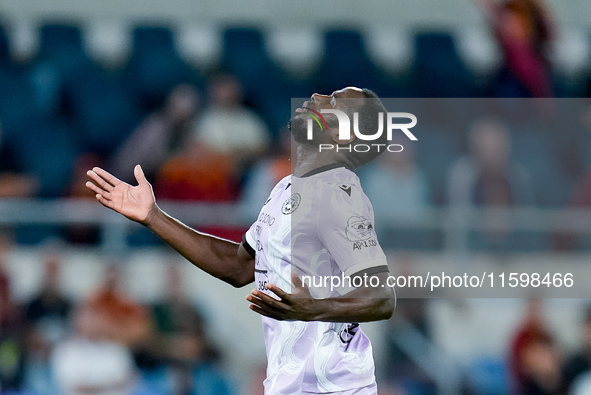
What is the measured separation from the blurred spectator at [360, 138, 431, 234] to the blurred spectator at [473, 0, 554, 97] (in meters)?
1.83

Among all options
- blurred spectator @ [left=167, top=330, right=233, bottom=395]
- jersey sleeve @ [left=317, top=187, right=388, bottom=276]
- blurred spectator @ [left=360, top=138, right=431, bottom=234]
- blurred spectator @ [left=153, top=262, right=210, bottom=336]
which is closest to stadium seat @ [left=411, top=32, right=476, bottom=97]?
blurred spectator @ [left=360, top=138, right=431, bottom=234]

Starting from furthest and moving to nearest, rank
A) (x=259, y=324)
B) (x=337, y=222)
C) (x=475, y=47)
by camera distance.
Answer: (x=475, y=47)
(x=259, y=324)
(x=337, y=222)

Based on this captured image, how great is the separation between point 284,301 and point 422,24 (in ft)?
28.5

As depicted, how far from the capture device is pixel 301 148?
383cm

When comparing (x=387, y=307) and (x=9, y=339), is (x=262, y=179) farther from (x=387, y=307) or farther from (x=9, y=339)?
(x=387, y=307)

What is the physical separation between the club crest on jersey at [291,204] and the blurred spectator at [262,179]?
4329 mm

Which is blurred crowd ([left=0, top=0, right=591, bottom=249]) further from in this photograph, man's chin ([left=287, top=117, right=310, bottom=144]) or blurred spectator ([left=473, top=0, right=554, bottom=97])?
man's chin ([left=287, top=117, right=310, bottom=144])

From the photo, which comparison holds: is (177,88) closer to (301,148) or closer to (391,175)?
(391,175)

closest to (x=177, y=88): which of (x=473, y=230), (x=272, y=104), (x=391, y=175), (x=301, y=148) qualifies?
(x=272, y=104)

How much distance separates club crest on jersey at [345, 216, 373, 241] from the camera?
341 cm

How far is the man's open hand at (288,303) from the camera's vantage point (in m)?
3.16

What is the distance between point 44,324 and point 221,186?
1973mm

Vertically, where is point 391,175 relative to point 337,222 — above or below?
above

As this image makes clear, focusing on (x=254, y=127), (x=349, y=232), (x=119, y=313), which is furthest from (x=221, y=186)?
(x=349, y=232)
